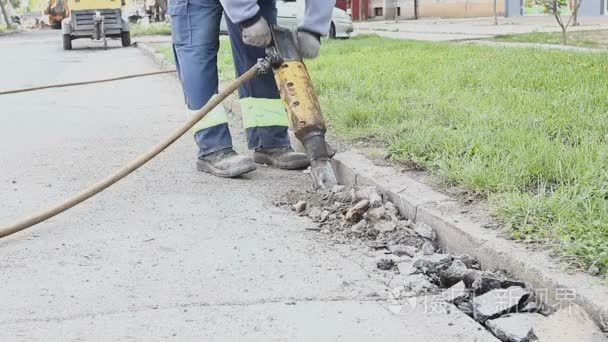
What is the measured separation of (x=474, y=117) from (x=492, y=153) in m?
0.90

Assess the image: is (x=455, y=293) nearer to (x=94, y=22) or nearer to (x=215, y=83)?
(x=215, y=83)

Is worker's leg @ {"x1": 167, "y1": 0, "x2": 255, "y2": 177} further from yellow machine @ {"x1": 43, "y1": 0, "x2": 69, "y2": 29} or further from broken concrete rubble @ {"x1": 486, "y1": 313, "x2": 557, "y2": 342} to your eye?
yellow machine @ {"x1": 43, "y1": 0, "x2": 69, "y2": 29}

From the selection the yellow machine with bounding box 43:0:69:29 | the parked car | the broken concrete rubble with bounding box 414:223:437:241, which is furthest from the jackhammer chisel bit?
the yellow machine with bounding box 43:0:69:29

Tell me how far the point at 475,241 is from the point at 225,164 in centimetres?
188

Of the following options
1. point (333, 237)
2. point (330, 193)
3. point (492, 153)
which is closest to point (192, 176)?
point (330, 193)

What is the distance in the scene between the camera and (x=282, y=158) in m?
4.51

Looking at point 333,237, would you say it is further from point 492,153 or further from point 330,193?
point 492,153

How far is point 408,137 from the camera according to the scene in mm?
4168

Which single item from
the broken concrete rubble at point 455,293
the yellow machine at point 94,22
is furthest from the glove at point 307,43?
the yellow machine at point 94,22

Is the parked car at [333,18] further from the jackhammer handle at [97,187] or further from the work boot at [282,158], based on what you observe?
the jackhammer handle at [97,187]

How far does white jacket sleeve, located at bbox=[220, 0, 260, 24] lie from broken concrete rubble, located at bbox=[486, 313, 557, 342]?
82.2 inches

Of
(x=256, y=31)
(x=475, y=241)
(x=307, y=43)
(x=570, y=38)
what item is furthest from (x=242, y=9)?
(x=570, y=38)

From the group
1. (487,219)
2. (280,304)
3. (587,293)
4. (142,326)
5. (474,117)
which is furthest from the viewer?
(474,117)

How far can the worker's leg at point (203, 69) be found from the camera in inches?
169
